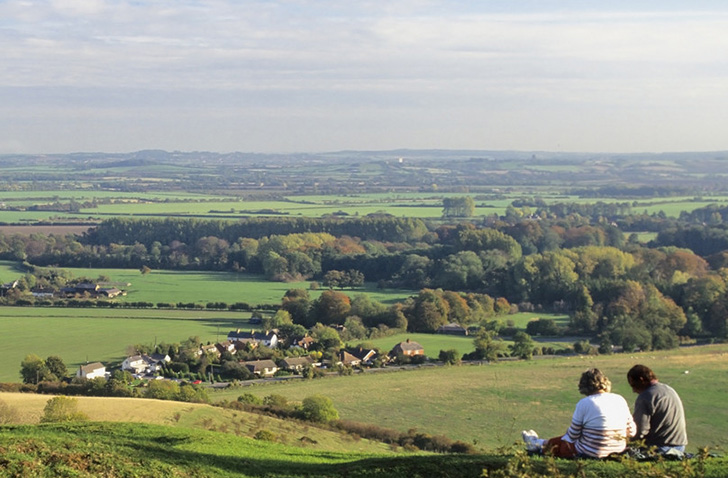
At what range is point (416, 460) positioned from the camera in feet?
38.0

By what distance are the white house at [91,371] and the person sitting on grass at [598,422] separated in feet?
92.6

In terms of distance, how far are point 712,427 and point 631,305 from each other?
25.1 m

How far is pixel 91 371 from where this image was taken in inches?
1423

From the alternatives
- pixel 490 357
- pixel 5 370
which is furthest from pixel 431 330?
pixel 5 370

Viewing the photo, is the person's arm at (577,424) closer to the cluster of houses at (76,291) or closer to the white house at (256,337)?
the white house at (256,337)

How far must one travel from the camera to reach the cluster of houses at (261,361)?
38.1 m

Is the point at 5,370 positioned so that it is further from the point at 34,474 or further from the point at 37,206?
the point at 37,206

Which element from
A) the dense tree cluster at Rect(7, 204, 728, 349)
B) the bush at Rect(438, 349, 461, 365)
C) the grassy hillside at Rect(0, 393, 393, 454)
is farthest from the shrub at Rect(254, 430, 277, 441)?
the dense tree cluster at Rect(7, 204, 728, 349)

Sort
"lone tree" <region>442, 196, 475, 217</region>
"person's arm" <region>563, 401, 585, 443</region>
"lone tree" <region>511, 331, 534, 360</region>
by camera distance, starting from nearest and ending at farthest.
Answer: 1. "person's arm" <region>563, 401, 585, 443</region>
2. "lone tree" <region>511, 331, 534, 360</region>
3. "lone tree" <region>442, 196, 475, 217</region>

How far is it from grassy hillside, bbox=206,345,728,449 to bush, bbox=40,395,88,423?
927 cm

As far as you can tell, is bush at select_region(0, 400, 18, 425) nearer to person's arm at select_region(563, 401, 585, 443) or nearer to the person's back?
person's arm at select_region(563, 401, 585, 443)

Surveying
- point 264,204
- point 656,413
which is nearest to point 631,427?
point 656,413

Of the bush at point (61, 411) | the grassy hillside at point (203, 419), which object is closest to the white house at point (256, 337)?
the grassy hillside at point (203, 419)

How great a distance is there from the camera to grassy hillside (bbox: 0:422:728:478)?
10.3 metres
